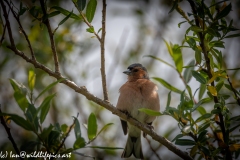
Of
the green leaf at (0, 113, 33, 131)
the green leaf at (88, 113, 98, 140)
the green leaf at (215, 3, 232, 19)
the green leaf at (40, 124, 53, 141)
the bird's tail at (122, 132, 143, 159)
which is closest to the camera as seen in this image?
the green leaf at (0, 113, 33, 131)

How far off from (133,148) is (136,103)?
898 millimetres

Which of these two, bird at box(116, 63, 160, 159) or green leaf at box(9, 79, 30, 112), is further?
bird at box(116, 63, 160, 159)

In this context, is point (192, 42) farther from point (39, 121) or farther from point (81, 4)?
point (39, 121)

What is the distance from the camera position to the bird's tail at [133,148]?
17.8 feet

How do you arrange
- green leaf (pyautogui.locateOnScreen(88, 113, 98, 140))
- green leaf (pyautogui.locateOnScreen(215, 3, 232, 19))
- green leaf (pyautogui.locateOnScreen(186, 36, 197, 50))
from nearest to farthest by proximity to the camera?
green leaf (pyautogui.locateOnScreen(215, 3, 232, 19)), green leaf (pyautogui.locateOnScreen(186, 36, 197, 50)), green leaf (pyautogui.locateOnScreen(88, 113, 98, 140))

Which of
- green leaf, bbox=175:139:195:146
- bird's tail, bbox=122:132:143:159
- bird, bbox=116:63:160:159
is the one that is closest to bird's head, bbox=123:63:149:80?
bird, bbox=116:63:160:159

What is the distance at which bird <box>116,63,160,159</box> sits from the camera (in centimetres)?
526

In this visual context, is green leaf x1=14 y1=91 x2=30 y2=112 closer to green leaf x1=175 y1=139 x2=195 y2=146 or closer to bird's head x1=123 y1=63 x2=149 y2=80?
green leaf x1=175 y1=139 x2=195 y2=146

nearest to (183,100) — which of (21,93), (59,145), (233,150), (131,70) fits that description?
(233,150)

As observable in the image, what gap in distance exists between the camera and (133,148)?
5582 mm

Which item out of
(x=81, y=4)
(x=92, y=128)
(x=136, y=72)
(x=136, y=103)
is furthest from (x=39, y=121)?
(x=136, y=72)

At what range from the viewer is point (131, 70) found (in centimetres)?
613

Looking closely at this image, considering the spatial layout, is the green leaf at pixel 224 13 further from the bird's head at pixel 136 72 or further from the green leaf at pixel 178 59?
the bird's head at pixel 136 72

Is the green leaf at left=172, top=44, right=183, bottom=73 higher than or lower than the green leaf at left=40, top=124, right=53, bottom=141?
higher
